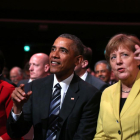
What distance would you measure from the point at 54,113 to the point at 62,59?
18.0 inches

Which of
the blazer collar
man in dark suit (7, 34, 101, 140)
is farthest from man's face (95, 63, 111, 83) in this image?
the blazer collar

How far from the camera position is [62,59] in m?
2.18

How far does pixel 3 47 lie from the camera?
1017 centimetres

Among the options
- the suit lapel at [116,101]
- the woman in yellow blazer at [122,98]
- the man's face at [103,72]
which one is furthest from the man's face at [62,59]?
the man's face at [103,72]

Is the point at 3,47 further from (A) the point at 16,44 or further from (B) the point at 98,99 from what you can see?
(B) the point at 98,99

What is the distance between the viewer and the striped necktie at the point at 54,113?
2.05 metres

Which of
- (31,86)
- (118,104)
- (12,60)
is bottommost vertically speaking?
(118,104)

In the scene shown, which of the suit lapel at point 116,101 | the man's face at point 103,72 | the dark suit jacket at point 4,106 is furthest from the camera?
the man's face at point 103,72

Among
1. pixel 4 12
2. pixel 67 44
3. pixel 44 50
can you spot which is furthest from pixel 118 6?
pixel 67 44

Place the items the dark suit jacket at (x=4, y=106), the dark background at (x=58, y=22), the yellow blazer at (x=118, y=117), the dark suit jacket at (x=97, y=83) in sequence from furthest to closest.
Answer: the dark background at (x=58, y=22) → the dark suit jacket at (x=97, y=83) → the dark suit jacket at (x=4, y=106) → the yellow blazer at (x=118, y=117)

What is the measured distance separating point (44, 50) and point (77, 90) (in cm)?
832

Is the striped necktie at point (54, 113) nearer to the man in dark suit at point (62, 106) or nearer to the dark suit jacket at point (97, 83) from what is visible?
the man in dark suit at point (62, 106)

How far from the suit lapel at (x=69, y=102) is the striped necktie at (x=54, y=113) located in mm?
50

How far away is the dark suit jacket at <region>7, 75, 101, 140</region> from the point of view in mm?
2025
